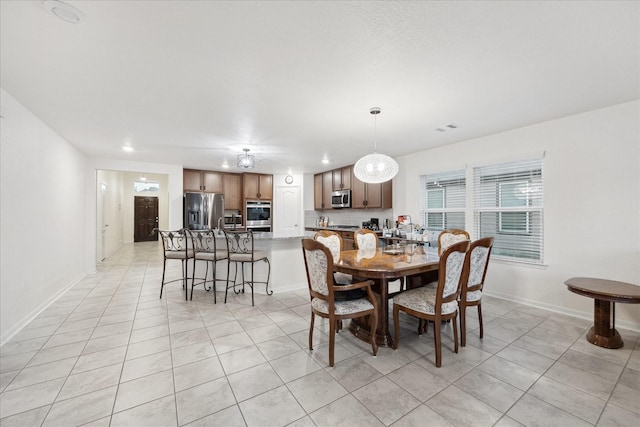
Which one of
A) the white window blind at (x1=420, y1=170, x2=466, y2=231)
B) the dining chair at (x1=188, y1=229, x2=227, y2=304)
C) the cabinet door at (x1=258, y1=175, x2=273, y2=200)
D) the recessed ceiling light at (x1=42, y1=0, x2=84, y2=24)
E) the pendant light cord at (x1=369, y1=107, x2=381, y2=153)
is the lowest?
the dining chair at (x1=188, y1=229, x2=227, y2=304)

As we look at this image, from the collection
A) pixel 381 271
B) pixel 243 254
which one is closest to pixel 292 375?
pixel 381 271

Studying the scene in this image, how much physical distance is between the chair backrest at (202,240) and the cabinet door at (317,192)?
3.52 meters

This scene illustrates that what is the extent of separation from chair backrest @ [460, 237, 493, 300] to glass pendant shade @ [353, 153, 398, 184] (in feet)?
3.76

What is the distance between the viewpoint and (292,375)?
201cm

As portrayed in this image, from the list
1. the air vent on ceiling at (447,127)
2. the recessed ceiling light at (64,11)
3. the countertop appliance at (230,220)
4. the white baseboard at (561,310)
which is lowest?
the white baseboard at (561,310)

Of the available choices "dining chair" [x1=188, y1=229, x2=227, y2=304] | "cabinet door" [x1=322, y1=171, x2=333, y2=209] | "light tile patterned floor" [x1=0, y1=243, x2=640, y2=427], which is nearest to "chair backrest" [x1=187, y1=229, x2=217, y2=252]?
"dining chair" [x1=188, y1=229, x2=227, y2=304]

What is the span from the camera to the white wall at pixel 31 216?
100 inches

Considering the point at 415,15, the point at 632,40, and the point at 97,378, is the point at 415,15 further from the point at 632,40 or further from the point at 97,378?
the point at 97,378

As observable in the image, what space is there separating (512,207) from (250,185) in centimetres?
556

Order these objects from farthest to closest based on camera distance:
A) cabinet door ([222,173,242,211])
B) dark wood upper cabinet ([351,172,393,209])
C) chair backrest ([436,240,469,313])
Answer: cabinet door ([222,173,242,211]) → dark wood upper cabinet ([351,172,393,209]) → chair backrest ([436,240,469,313])

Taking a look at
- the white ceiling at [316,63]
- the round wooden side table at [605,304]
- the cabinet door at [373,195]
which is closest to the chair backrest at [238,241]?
the white ceiling at [316,63]

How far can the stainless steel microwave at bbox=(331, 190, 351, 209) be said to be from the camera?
238 inches

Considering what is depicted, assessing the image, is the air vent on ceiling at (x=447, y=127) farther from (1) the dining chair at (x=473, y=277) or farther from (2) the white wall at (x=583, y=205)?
(1) the dining chair at (x=473, y=277)

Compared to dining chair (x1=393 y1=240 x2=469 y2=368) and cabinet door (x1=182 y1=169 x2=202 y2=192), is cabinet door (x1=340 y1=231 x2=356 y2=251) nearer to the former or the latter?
dining chair (x1=393 y1=240 x2=469 y2=368)
